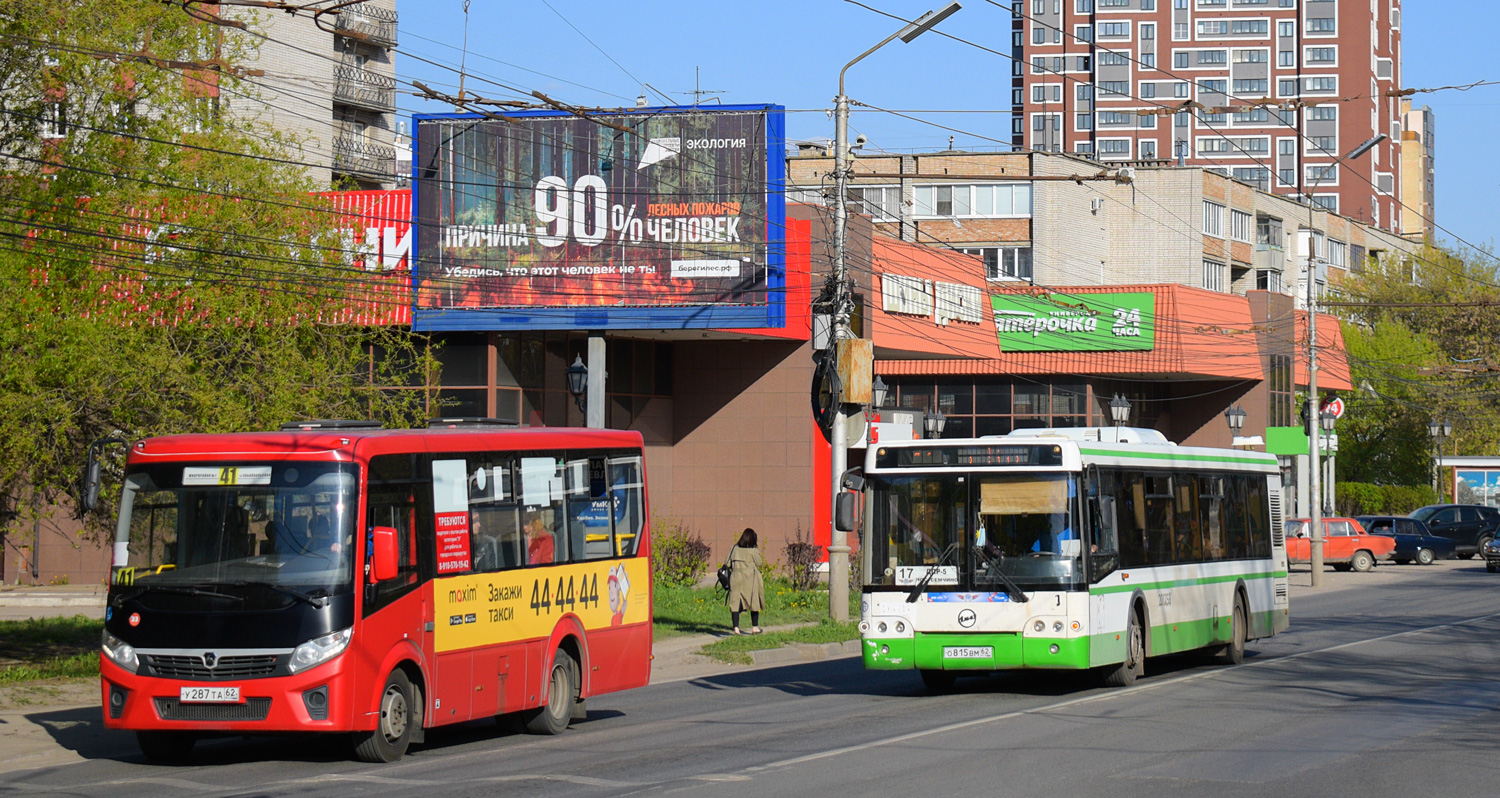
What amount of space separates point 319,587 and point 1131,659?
9289 mm

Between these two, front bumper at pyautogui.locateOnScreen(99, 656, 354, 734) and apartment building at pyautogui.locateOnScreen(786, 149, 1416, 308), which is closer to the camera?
front bumper at pyautogui.locateOnScreen(99, 656, 354, 734)

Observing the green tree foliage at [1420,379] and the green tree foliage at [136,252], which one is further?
the green tree foliage at [1420,379]

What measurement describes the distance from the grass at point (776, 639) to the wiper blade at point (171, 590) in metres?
10.4

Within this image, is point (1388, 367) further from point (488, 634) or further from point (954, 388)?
point (488, 634)

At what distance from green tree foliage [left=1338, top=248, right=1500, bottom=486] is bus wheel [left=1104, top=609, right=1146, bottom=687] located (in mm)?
57163

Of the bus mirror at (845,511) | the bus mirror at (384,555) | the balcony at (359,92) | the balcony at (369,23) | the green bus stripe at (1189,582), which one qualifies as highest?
the balcony at (369,23)

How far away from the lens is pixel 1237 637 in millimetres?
20516

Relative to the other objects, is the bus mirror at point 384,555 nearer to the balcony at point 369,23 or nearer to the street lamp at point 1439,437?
the balcony at point 369,23

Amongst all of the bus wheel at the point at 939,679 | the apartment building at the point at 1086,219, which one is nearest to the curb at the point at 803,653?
the bus wheel at the point at 939,679

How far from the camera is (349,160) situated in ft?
190

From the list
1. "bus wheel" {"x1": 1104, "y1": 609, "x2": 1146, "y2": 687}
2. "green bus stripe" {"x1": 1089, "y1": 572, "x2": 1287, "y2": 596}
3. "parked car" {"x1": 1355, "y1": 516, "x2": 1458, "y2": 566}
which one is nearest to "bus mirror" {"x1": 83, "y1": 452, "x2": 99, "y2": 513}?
"green bus stripe" {"x1": 1089, "y1": 572, "x2": 1287, "y2": 596}

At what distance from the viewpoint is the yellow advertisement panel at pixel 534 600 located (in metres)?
12.9

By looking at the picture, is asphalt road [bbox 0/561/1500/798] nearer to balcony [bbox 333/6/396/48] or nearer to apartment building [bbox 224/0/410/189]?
apartment building [bbox 224/0/410/189]

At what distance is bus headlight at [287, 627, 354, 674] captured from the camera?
1166 centimetres
